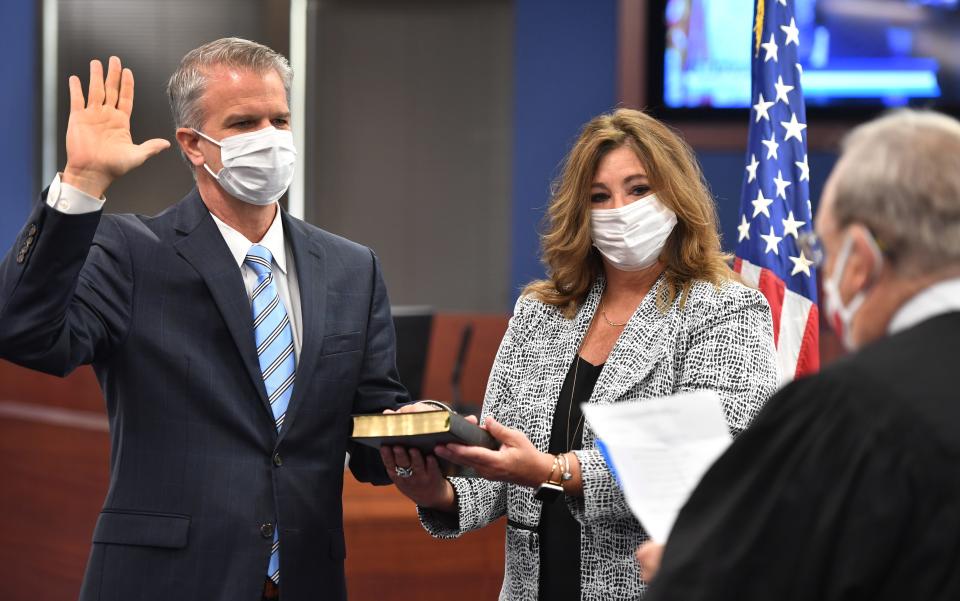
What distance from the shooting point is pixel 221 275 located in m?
1.98

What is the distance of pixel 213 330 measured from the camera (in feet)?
6.39

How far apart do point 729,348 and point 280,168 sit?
3.04 feet

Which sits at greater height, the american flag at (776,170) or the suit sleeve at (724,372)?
the american flag at (776,170)

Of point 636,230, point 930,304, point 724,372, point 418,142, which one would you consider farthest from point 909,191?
point 418,142

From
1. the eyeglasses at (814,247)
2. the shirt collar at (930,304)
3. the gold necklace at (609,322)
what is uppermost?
the eyeglasses at (814,247)

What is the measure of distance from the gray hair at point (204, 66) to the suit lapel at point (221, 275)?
0.69 ft

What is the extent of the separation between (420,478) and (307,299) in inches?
16.0

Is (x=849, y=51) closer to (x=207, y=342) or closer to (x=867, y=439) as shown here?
(x=207, y=342)

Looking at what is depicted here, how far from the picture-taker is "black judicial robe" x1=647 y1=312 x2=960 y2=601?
1.05 metres

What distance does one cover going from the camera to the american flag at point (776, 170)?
117 inches

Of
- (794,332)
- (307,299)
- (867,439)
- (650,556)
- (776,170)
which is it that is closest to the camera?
(867,439)

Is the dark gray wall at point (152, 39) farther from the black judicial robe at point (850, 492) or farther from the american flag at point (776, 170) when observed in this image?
the black judicial robe at point (850, 492)

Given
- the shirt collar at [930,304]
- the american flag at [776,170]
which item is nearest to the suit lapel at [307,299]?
the shirt collar at [930,304]

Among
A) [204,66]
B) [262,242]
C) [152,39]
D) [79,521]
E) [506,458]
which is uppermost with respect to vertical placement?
[152,39]
